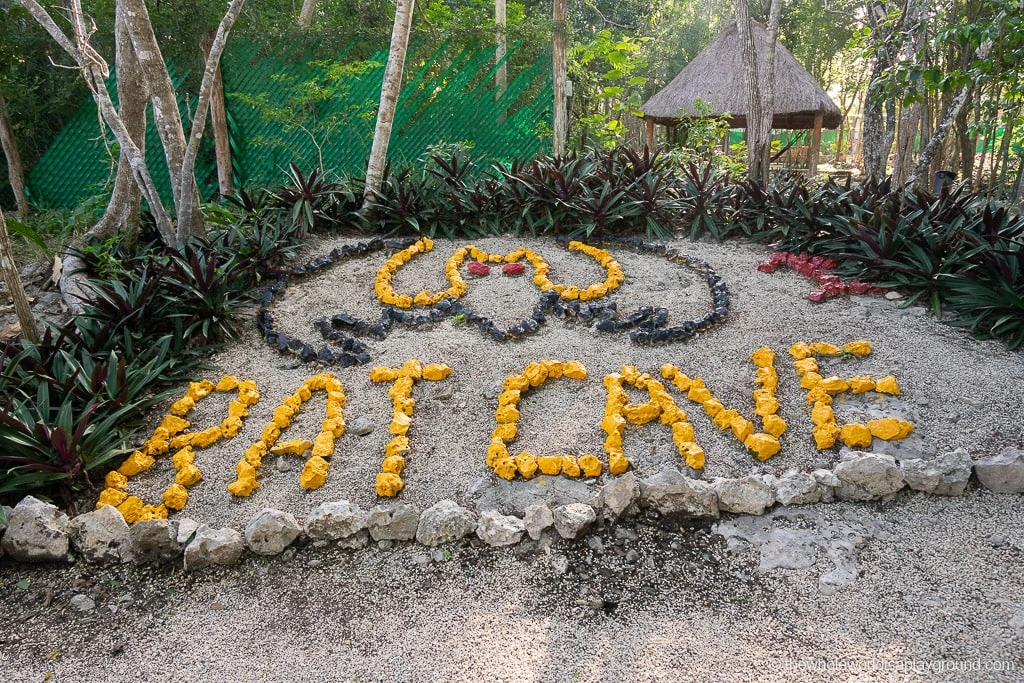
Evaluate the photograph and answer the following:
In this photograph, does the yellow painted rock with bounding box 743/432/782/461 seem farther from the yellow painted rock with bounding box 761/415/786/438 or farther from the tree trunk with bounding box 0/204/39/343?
the tree trunk with bounding box 0/204/39/343

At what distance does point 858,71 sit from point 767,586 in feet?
69.7

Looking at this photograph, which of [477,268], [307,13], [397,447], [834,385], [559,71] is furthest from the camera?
[307,13]

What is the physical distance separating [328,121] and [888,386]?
724 centimetres

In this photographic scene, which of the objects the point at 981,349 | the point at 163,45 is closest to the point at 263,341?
the point at 981,349

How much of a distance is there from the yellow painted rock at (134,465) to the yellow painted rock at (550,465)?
73.5 inches

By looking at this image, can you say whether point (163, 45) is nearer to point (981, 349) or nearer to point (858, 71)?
point (981, 349)

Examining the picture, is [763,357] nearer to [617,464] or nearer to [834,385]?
[834,385]

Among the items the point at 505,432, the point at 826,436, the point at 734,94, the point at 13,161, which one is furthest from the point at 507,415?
the point at 734,94

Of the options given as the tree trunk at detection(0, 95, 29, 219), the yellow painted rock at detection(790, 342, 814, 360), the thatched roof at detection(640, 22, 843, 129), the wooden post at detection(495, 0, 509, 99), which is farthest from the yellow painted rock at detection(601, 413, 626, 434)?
the thatched roof at detection(640, 22, 843, 129)

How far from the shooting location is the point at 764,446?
2949 millimetres

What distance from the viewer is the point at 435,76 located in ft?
28.5

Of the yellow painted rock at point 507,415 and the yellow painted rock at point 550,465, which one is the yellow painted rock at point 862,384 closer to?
the yellow painted rock at point 550,465

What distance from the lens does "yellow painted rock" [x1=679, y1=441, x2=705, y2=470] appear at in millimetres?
2902

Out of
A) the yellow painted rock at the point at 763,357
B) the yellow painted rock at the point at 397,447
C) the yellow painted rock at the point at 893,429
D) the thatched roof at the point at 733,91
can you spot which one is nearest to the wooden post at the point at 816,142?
the thatched roof at the point at 733,91
